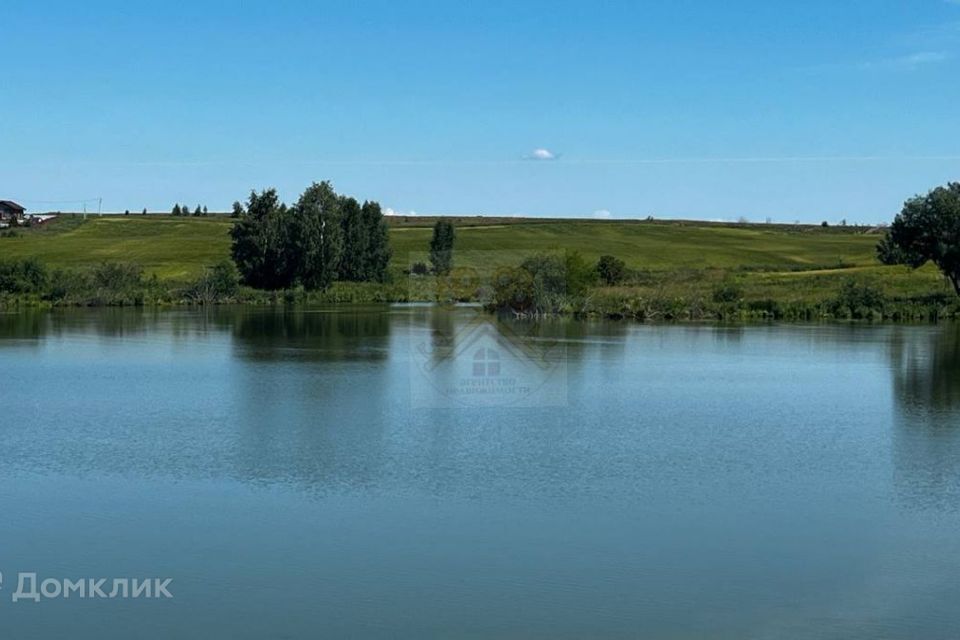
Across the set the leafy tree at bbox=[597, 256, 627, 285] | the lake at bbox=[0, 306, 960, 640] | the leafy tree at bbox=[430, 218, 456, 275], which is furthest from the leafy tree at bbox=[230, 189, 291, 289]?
the lake at bbox=[0, 306, 960, 640]

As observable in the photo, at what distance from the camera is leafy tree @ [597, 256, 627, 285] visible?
62.0 meters

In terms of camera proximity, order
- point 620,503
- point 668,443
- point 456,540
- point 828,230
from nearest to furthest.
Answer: point 456,540
point 620,503
point 668,443
point 828,230

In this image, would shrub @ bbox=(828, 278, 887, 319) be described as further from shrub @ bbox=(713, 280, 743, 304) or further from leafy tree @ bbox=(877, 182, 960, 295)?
shrub @ bbox=(713, 280, 743, 304)

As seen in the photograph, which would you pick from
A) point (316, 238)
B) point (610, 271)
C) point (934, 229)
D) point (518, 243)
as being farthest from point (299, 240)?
point (934, 229)

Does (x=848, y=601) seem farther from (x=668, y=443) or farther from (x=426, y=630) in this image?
(x=668, y=443)

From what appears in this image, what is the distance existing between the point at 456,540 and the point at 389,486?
270 cm

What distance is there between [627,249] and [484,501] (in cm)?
7093

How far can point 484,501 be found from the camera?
14711 mm

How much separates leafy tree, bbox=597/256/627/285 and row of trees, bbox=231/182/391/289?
14459 millimetres

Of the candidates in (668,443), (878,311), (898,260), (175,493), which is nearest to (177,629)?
(175,493)

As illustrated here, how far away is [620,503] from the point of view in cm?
1469
